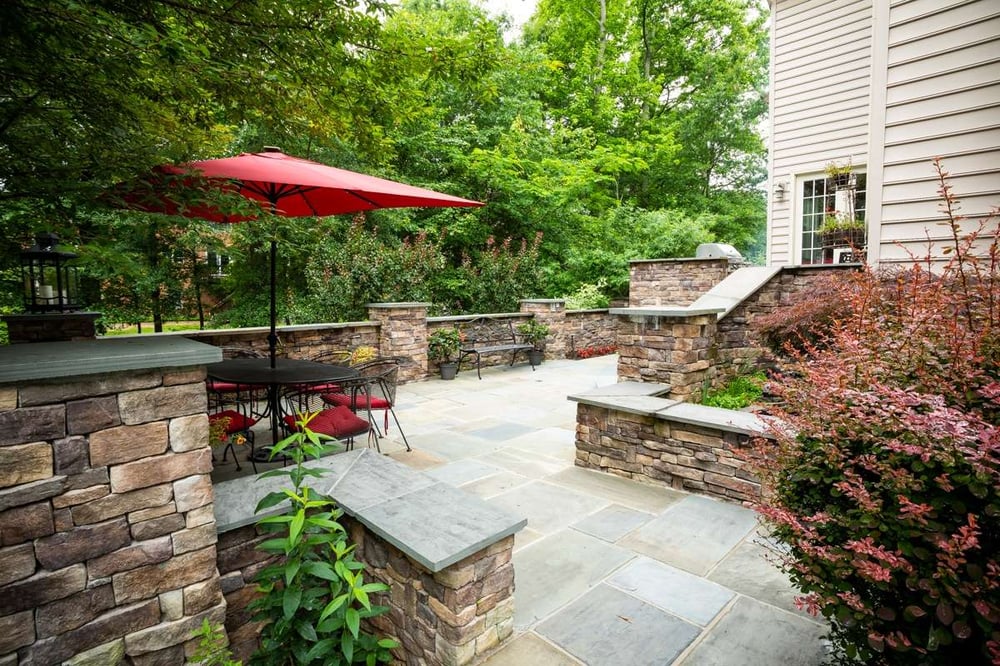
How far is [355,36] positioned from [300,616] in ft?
12.3

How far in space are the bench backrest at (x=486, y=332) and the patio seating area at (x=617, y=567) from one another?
12.1 ft

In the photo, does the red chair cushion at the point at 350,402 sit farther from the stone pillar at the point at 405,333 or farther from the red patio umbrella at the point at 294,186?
the stone pillar at the point at 405,333

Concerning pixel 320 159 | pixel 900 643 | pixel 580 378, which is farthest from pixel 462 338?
pixel 900 643

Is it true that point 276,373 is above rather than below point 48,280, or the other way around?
below

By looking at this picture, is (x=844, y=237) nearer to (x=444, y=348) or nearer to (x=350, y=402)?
(x=444, y=348)

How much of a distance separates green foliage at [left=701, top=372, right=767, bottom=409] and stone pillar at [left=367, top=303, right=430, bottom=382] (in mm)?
4359

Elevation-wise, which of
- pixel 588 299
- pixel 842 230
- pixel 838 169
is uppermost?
pixel 838 169

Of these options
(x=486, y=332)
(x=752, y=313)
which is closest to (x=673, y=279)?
(x=486, y=332)

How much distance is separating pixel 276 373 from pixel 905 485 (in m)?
3.56

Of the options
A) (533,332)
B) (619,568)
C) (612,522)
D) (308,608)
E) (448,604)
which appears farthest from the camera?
(533,332)

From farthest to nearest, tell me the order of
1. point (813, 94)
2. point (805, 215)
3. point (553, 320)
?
point (553, 320)
point (805, 215)
point (813, 94)

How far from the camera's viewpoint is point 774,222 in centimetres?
862

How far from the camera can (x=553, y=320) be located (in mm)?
9719

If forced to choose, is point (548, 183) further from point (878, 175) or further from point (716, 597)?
point (716, 597)
